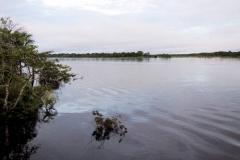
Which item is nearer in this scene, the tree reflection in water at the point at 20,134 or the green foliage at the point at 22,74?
the tree reflection in water at the point at 20,134

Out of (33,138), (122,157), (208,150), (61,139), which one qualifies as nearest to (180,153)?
(208,150)

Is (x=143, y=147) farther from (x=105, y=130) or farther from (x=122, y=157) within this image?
(x=105, y=130)

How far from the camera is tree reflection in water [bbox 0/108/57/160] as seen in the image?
1438 cm

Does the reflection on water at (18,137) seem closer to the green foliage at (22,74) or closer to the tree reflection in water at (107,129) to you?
the green foliage at (22,74)

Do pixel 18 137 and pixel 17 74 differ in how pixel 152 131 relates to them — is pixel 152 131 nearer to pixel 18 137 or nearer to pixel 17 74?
pixel 18 137

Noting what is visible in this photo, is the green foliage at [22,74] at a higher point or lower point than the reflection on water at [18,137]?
higher

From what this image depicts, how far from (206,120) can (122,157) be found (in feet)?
33.3

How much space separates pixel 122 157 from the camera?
13.9m

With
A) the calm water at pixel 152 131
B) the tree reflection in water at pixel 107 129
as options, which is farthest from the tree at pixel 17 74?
the tree reflection in water at pixel 107 129

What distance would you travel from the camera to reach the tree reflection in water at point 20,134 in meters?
14.4

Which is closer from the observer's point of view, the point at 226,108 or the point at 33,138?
the point at 33,138

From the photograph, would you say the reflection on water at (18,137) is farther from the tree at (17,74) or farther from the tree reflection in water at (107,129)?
the tree reflection in water at (107,129)

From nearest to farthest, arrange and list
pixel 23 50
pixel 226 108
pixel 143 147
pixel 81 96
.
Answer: pixel 143 147 → pixel 23 50 → pixel 226 108 → pixel 81 96

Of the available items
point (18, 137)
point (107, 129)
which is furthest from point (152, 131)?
point (18, 137)
